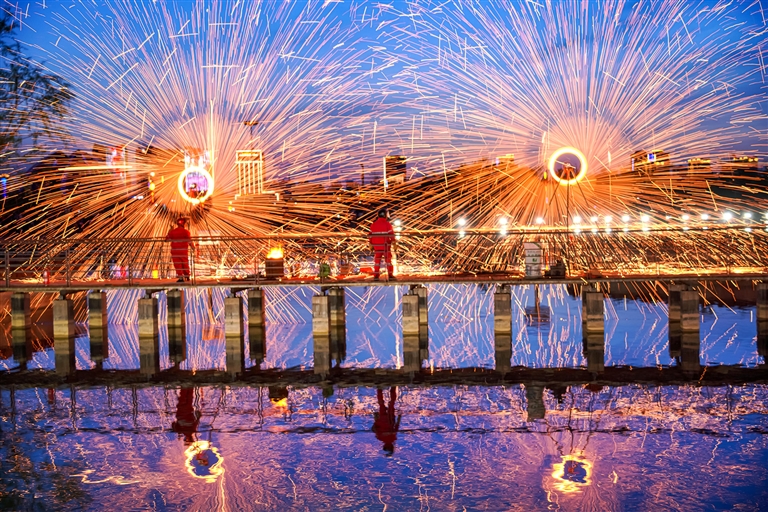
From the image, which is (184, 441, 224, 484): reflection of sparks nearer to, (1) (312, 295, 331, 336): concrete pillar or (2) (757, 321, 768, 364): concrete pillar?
(1) (312, 295, 331, 336): concrete pillar

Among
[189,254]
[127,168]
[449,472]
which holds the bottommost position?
[449,472]

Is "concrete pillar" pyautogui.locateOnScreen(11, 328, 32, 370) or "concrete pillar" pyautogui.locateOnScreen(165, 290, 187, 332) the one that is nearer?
"concrete pillar" pyautogui.locateOnScreen(11, 328, 32, 370)

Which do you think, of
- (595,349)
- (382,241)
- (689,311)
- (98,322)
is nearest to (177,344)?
(98,322)

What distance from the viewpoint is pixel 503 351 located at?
23.9m

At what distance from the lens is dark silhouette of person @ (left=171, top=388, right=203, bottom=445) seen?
15.7 meters

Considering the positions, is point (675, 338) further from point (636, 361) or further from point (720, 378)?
point (720, 378)

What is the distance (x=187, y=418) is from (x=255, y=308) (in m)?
10.9

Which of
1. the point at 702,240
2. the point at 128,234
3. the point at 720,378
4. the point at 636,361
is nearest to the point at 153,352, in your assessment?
the point at 128,234

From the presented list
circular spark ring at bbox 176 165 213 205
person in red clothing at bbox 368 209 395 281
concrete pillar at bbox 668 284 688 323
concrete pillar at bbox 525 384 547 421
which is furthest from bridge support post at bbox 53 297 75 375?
concrete pillar at bbox 668 284 688 323

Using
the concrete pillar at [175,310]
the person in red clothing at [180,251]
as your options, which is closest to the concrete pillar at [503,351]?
the person in red clothing at [180,251]

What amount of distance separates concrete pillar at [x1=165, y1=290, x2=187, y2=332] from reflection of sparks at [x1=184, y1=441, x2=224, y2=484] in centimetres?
1300

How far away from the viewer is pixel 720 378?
19906 millimetres

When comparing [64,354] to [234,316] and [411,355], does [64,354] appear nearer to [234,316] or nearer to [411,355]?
[234,316]

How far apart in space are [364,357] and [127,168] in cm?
867
